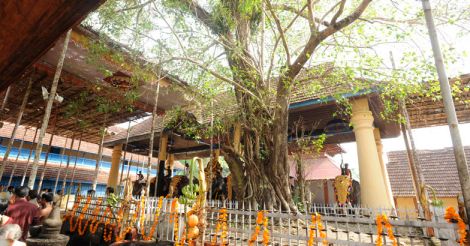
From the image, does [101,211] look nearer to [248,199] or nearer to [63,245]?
[63,245]

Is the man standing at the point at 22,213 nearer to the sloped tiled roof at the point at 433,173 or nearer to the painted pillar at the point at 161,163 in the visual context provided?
the painted pillar at the point at 161,163

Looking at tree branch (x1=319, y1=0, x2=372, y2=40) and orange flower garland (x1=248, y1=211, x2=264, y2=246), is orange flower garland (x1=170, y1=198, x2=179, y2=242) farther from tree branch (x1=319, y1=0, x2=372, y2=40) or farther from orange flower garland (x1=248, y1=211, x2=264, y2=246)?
tree branch (x1=319, y1=0, x2=372, y2=40)

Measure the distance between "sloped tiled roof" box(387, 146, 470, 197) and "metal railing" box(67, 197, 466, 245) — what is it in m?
9.73

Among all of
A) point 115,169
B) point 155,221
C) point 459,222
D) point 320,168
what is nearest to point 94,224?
point 155,221

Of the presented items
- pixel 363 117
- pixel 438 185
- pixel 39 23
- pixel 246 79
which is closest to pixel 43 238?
pixel 39 23

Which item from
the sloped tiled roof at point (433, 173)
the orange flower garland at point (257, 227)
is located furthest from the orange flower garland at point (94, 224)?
the sloped tiled roof at point (433, 173)

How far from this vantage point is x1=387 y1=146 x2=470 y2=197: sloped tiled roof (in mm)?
13609

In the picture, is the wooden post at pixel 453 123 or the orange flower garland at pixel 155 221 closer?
the wooden post at pixel 453 123

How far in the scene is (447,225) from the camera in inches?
116

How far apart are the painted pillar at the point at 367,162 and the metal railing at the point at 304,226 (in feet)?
2.34

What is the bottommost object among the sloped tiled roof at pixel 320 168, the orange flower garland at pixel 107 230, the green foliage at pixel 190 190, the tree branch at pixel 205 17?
the orange flower garland at pixel 107 230

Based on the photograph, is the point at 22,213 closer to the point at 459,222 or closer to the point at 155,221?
the point at 155,221

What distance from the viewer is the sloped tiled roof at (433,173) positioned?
1361 cm

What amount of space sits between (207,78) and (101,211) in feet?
16.2
